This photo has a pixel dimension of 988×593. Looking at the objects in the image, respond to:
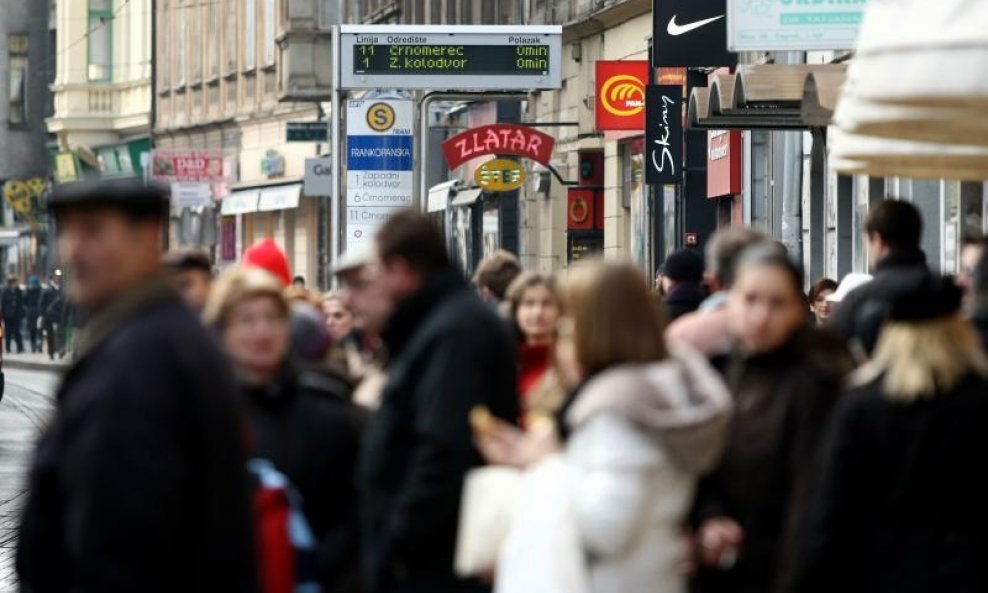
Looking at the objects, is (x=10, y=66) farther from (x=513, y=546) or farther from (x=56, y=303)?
(x=513, y=546)

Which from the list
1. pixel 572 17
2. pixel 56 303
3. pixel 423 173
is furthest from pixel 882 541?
pixel 56 303

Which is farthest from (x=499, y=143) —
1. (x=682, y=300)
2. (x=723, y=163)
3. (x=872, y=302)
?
(x=872, y=302)

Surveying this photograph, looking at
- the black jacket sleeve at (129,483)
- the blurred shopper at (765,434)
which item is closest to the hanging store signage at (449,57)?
the blurred shopper at (765,434)

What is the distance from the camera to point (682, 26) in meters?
25.6

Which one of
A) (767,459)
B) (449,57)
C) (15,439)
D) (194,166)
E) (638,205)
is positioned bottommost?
(15,439)

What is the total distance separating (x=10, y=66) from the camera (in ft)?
269

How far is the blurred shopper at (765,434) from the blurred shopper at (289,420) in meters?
1.03

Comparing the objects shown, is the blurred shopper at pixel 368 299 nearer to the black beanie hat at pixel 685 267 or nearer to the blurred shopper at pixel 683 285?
the blurred shopper at pixel 683 285

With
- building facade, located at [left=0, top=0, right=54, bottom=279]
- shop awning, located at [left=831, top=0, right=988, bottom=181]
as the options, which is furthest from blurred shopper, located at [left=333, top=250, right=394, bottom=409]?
building facade, located at [left=0, top=0, right=54, bottom=279]

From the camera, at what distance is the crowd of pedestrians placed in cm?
588

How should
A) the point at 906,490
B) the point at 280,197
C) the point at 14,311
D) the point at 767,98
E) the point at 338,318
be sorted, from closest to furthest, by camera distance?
the point at 906,490 → the point at 338,318 → the point at 767,98 → the point at 280,197 → the point at 14,311

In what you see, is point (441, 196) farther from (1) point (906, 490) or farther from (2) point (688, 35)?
(1) point (906, 490)

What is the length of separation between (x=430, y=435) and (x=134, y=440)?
1952mm

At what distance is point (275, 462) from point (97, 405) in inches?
79.4
